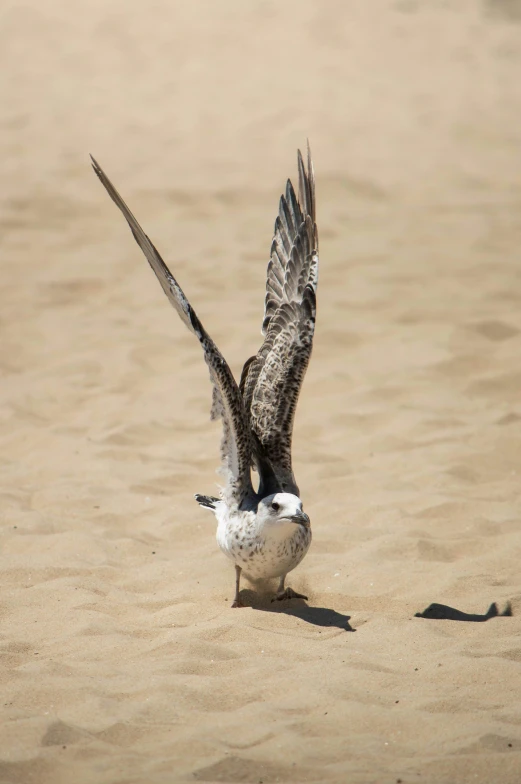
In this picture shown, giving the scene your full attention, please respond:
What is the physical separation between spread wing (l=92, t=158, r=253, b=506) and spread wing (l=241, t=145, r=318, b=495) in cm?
18

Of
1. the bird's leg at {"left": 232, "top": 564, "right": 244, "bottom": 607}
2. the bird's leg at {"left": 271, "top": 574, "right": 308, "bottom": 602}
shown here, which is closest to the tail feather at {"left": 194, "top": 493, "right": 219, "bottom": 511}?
the bird's leg at {"left": 232, "top": 564, "right": 244, "bottom": 607}

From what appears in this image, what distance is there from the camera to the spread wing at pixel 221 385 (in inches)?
185

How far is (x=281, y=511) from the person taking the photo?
4766 mm

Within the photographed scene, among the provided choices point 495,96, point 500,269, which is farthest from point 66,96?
point 500,269

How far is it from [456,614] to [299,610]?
78cm

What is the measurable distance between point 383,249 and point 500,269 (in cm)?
138

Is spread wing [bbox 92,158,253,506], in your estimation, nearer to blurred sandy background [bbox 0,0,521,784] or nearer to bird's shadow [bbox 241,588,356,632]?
bird's shadow [bbox 241,588,356,632]

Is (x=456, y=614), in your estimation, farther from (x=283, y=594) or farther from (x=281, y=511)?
(x=281, y=511)

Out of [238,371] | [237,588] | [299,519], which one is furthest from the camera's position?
[238,371]

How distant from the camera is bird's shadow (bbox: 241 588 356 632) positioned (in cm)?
471

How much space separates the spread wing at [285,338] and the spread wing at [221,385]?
185mm

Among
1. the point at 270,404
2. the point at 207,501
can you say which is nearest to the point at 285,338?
the point at 270,404

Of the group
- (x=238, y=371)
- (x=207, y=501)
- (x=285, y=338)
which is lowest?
(x=207, y=501)

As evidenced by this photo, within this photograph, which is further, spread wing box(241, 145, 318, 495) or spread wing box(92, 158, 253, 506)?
spread wing box(241, 145, 318, 495)
